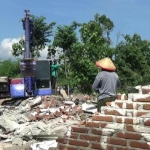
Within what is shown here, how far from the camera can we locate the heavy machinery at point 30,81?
1828cm

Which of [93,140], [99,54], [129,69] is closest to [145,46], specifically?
[129,69]

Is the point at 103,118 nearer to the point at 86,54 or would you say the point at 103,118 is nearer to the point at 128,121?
the point at 128,121

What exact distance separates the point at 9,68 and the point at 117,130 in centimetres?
4430

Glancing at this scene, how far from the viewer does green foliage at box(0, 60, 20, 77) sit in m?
42.3

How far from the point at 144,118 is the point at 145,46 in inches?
1217

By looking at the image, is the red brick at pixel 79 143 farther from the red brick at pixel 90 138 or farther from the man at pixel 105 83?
the man at pixel 105 83

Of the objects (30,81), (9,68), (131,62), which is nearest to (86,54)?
(131,62)

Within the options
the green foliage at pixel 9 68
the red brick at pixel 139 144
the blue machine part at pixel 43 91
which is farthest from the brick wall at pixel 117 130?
the green foliage at pixel 9 68

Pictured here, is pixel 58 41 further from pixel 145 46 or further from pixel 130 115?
pixel 130 115

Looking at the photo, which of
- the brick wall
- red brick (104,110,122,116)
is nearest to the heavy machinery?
the brick wall

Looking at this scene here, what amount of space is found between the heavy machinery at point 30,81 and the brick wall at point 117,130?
13.8 metres

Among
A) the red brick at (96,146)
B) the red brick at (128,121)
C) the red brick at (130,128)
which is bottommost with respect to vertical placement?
the red brick at (96,146)

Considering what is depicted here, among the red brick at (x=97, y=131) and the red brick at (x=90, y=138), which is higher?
the red brick at (x=97, y=131)

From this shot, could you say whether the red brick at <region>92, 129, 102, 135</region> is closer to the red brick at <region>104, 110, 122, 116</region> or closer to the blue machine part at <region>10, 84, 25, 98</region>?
the red brick at <region>104, 110, 122, 116</region>
